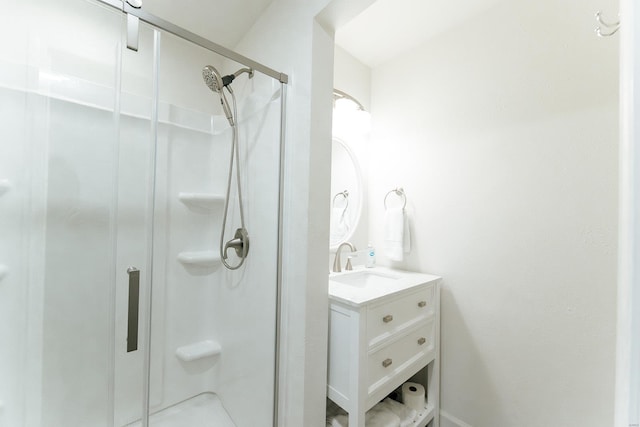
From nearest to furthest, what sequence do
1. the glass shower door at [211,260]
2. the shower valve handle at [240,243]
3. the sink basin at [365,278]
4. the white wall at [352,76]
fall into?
1. the glass shower door at [211,260]
2. the shower valve handle at [240,243]
3. the sink basin at [365,278]
4. the white wall at [352,76]

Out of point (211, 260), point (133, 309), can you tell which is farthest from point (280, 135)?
point (133, 309)

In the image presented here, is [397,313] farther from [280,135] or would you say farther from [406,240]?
[280,135]

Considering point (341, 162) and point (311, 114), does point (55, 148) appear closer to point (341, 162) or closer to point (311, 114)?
point (311, 114)

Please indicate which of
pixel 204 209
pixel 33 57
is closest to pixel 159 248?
pixel 204 209

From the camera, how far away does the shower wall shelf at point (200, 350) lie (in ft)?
4.56

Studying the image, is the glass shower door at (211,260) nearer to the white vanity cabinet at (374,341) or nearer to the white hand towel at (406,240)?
the white vanity cabinet at (374,341)

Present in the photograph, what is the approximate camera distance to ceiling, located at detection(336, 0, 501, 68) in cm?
152

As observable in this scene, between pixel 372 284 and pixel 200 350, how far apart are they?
1.05 meters

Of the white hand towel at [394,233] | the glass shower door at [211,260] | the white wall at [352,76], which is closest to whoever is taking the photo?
the glass shower door at [211,260]

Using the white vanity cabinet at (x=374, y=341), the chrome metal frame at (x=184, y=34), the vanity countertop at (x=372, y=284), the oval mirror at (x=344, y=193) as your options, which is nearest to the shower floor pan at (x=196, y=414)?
the white vanity cabinet at (x=374, y=341)

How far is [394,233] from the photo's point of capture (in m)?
1.81

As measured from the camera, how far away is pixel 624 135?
Result: 492 millimetres

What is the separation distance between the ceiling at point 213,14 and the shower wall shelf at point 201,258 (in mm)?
1273

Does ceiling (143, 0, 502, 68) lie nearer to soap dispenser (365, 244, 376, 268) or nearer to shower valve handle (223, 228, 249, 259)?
shower valve handle (223, 228, 249, 259)
